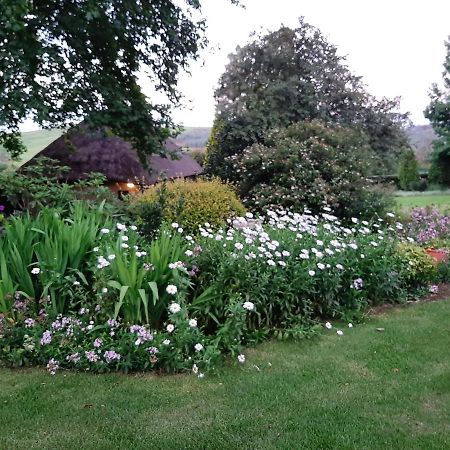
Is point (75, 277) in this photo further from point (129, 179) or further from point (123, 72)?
point (129, 179)

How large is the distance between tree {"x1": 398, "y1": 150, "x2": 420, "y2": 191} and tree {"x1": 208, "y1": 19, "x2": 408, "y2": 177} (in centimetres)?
763

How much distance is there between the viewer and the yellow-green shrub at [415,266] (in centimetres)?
529

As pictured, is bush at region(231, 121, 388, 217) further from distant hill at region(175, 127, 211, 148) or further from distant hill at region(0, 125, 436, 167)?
distant hill at region(175, 127, 211, 148)

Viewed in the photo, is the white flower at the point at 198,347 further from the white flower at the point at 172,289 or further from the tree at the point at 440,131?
the tree at the point at 440,131

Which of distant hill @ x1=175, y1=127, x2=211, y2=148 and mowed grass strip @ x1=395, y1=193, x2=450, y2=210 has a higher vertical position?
distant hill @ x1=175, y1=127, x2=211, y2=148

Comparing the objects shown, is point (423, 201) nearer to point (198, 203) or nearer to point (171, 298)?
point (198, 203)

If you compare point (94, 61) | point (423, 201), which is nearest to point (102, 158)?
point (94, 61)

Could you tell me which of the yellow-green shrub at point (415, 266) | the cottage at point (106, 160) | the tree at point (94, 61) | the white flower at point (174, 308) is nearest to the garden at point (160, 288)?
the white flower at point (174, 308)

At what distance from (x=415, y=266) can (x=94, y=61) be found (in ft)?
20.1

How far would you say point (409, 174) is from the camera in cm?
2594

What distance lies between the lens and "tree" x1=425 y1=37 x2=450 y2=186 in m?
24.7

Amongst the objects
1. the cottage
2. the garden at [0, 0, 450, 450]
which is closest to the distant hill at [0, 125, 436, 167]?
the cottage

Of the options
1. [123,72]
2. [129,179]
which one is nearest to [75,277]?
[123,72]

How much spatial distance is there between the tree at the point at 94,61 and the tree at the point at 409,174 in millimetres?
20594
